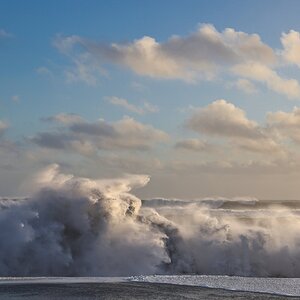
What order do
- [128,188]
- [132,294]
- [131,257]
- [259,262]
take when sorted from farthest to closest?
[128,188] → [259,262] → [131,257] → [132,294]

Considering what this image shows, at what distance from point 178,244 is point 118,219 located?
3732 millimetres

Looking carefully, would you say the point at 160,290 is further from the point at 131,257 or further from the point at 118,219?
the point at 118,219

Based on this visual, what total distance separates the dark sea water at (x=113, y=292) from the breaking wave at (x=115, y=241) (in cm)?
651

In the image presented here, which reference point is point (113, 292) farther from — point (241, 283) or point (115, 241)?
point (115, 241)

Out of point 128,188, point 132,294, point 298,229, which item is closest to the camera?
point 132,294

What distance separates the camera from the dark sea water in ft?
75.4

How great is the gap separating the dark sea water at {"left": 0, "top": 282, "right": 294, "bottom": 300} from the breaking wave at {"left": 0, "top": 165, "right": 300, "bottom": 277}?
256 inches

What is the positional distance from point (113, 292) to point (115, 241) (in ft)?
37.8

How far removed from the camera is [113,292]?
Answer: 24.0 metres

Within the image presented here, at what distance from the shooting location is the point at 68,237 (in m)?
34.7

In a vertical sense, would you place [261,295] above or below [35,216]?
below

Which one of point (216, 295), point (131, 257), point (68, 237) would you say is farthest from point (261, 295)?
point (68, 237)

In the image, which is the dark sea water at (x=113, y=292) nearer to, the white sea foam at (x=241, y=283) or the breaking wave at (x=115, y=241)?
the white sea foam at (x=241, y=283)

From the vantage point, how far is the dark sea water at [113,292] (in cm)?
2297
